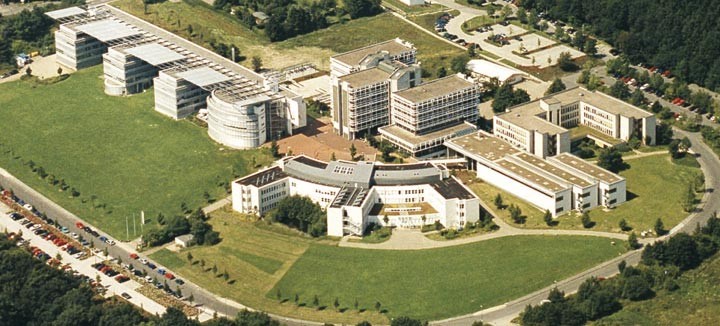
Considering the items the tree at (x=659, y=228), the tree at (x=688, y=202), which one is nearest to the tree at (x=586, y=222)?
the tree at (x=659, y=228)

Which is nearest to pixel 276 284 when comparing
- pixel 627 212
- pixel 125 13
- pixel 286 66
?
pixel 627 212

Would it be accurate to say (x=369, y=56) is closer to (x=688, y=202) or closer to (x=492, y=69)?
(x=492, y=69)

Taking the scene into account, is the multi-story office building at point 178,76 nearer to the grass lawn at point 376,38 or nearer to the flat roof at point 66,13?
the flat roof at point 66,13

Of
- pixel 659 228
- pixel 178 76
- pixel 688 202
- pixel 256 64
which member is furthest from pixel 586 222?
pixel 256 64

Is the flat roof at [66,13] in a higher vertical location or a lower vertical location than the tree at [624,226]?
higher

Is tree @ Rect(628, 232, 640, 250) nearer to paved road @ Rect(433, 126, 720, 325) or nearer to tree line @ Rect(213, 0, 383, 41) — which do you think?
paved road @ Rect(433, 126, 720, 325)

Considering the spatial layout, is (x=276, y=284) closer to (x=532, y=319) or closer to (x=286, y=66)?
(x=532, y=319)

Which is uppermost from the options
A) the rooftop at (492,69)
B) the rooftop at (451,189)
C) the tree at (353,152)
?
the rooftop at (492,69)
